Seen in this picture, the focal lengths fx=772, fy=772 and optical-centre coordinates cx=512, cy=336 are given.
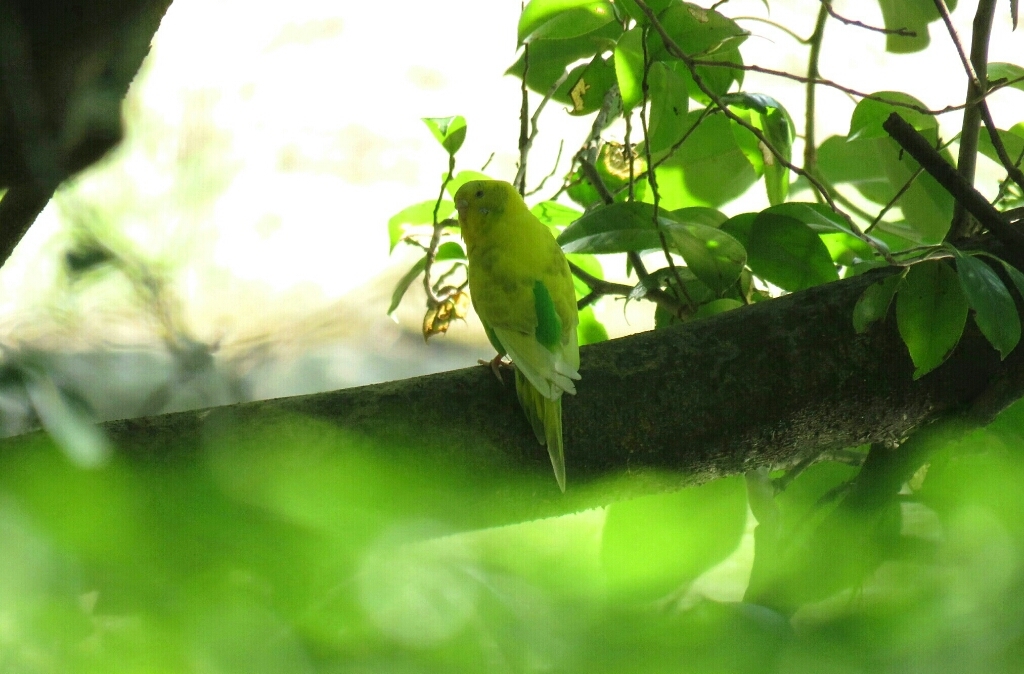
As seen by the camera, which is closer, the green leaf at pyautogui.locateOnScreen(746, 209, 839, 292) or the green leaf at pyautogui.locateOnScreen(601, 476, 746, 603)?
the green leaf at pyautogui.locateOnScreen(601, 476, 746, 603)

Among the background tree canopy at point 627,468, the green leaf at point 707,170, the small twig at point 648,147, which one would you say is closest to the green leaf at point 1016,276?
the background tree canopy at point 627,468

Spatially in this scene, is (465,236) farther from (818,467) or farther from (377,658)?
(377,658)

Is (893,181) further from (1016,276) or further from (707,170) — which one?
(1016,276)

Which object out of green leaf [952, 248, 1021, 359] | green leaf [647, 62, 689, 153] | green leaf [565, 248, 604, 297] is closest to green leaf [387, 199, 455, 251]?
green leaf [565, 248, 604, 297]

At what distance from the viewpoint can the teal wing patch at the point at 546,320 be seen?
0.51m

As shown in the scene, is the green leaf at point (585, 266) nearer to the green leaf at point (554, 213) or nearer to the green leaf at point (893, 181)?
the green leaf at point (554, 213)

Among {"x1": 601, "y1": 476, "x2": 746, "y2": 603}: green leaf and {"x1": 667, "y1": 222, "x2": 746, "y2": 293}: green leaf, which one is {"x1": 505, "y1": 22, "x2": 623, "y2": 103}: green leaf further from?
{"x1": 601, "y1": 476, "x2": 746, "y2": 603}: green leaf

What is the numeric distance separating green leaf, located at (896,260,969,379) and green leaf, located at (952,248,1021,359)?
0.03m

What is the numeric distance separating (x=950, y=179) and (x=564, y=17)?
34cm

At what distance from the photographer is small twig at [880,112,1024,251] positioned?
1.33 ft

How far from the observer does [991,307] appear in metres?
0.41

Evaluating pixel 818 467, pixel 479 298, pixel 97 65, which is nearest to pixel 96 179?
pixel 97 65

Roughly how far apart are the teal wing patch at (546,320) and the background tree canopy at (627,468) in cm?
2

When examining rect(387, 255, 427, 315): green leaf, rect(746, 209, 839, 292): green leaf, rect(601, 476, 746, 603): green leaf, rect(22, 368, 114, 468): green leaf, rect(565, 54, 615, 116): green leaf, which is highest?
rect(565, 54, 615, 116): green leaf
